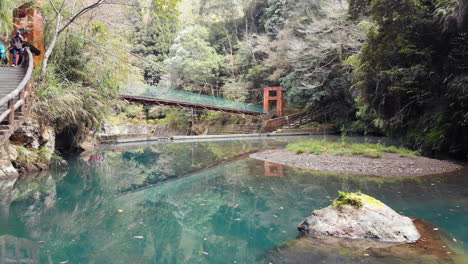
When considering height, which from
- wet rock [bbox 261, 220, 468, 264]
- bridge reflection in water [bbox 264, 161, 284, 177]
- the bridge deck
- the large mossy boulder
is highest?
the bridge deck

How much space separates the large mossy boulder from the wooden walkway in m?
4.24

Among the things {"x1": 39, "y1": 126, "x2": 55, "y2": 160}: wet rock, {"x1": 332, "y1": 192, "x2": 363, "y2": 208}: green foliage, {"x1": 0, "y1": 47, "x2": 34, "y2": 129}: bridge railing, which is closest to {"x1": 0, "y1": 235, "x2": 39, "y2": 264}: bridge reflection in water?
{"x1": 0, "y1": 47, "x2": 34, "y2": 129}: bridge railing

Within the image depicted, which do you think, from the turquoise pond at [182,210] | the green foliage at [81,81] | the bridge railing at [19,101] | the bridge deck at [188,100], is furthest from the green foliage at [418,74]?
the bridge deck at [188,100]

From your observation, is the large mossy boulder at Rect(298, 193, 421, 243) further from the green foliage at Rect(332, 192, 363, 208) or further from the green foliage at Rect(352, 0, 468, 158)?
the green foliage at Rect(352, 0, 468, 158)

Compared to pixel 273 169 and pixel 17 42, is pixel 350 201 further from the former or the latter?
pixel 17 42

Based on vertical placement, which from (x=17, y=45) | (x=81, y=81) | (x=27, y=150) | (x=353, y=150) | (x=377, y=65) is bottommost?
(x=353, y=150)

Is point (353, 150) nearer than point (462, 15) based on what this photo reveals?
No

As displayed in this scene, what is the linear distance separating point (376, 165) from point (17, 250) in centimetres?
606

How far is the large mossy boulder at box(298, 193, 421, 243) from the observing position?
2.77m

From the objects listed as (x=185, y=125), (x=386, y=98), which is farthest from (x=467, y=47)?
(x=185, y=125)

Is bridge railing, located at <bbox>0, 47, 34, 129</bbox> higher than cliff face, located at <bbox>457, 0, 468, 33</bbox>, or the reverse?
cliff face, located at <bbox>457, 0, 468, 33</bbox>

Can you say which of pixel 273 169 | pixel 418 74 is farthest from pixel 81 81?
pixel 418 74

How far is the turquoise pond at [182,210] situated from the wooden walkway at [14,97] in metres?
1.04

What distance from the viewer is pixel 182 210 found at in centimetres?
408
